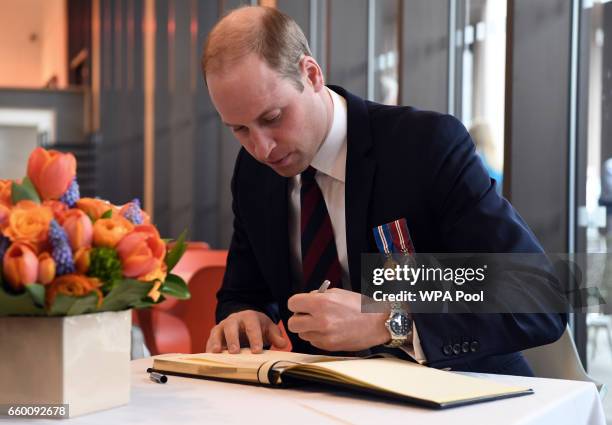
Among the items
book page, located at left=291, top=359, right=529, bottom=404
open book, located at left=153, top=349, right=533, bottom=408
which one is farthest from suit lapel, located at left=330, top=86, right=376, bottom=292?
book page, located at left=291, top=359, right=529, bottom=404

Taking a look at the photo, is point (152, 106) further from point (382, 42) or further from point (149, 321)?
point (149, 321)

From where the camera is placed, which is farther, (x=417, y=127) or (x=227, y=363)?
(x=417, y=127)

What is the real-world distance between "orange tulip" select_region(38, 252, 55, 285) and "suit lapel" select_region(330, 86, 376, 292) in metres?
0.87

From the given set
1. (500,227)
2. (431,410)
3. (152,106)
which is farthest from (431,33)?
(152,106)

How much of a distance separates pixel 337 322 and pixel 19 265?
58 centimetres

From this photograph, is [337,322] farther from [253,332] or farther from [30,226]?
[30,226]

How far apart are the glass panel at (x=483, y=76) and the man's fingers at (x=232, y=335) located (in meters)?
2.09

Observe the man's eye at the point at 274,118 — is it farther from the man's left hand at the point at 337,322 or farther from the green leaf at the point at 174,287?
the green leaf at the point at 174,287

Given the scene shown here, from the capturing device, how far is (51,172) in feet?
3.95

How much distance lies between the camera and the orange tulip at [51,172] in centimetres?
121

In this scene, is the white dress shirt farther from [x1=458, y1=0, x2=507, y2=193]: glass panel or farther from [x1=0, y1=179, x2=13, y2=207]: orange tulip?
[x1=458, y1=0, x2=507, y2=193]: glass panel

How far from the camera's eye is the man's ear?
188 centimetres

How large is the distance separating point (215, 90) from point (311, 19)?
13.8ft

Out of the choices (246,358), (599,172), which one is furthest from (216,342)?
(599,172)
